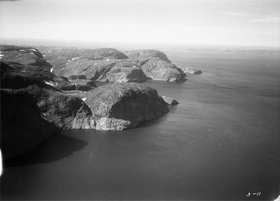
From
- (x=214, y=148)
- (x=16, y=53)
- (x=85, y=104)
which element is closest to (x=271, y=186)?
(x=214, y=148)

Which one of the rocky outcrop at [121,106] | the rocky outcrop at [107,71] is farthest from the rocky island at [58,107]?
the rocky outcrop at [107,71]

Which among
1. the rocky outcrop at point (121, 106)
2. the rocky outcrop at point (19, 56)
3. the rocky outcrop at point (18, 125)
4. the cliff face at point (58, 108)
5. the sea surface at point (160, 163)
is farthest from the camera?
the rocky outcrop at point (19, 56)

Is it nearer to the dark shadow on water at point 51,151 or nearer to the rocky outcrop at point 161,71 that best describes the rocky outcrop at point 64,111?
the dark shadow on water at point 51,151

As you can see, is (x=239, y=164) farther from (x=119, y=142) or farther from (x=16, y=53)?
(x=16, y=53)

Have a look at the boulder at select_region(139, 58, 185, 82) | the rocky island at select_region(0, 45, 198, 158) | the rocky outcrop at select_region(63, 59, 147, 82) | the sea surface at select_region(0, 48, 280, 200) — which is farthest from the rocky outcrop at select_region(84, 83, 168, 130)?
the boulder at select_region(139, 58, 185, 82)

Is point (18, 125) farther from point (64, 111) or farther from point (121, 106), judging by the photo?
point (121, 106)

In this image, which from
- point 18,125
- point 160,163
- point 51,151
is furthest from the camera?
point 51,151

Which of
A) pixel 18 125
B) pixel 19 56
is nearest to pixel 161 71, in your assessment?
pixel 19 56
